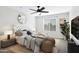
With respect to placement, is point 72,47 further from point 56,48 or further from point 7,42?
point 7,42

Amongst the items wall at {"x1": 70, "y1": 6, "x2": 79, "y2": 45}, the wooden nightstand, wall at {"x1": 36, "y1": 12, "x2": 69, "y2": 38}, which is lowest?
the wooden nightstand

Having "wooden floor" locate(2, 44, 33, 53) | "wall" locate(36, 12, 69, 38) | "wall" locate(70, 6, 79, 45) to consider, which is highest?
"wall" locate(70, 6, 79, 45)

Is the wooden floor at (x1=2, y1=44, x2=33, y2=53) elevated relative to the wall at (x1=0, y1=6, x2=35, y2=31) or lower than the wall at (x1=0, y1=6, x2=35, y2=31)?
lower

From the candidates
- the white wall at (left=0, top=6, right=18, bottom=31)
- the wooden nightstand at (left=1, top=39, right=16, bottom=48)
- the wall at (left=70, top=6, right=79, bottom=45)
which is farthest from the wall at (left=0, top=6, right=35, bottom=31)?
the wall at (left=70, top=6, right=79, bottom=45)

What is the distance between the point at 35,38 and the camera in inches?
81.5

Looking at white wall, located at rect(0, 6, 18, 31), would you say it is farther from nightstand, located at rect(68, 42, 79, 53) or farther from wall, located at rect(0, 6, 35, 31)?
nightstand, located at rect(68, 42, 79, 53)

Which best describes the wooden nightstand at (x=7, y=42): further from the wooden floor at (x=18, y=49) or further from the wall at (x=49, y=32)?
the wall at (x=49, y=32)

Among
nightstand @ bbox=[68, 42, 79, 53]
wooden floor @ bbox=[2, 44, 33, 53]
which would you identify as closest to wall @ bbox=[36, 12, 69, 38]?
nightstand @ bbox=[68, 42, 79, 53]

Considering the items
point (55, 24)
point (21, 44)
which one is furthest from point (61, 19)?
point (21, 44)

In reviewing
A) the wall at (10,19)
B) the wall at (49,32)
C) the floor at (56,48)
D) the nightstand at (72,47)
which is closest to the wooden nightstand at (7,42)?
the floor at (56,48)

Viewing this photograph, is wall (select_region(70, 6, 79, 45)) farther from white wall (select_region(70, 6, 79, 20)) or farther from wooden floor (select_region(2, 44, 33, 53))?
wooden floor (select_region(2, 44, 33, 53))

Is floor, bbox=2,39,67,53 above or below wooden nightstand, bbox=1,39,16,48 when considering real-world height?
below

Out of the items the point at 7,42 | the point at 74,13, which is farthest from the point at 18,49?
the point at 74,13
